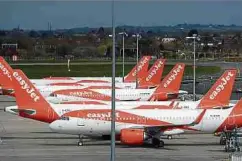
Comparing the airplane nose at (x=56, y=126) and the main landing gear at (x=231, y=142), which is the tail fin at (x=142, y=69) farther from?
the main landing gear at (x=231, y=142)

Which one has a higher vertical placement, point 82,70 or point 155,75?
point 155,75

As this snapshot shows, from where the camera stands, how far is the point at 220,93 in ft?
227

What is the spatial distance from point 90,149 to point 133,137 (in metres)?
3.27

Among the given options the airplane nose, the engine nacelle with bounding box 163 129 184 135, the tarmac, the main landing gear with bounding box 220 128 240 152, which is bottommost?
the tarmac

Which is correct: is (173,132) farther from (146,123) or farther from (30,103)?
(30,103)

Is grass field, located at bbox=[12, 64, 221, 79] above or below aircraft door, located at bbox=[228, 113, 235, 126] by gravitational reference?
below

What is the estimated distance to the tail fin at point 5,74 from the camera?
9381 centimetres

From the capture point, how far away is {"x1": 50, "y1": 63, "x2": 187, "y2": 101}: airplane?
276 feet

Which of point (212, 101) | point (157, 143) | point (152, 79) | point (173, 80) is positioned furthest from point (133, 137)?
point (152, 79)

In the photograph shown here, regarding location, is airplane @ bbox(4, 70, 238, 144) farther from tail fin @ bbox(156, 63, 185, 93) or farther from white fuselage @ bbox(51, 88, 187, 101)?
tail fin @ bbox(156, 63, 185, 93)

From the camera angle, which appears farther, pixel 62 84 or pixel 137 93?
pixel 62 84

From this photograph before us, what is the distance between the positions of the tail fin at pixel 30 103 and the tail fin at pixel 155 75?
3949 centimetres

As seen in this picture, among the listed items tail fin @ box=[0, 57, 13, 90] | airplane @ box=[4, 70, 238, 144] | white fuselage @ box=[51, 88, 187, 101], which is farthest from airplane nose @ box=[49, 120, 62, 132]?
tail fin @ box=[0, 57, 13, 90]

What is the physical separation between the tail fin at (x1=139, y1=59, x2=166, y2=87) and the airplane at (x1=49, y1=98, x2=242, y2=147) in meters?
42.9
